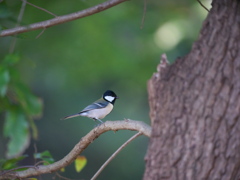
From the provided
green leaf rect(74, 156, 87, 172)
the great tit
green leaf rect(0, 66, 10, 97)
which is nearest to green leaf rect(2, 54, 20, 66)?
green leaf rect(0, 66, 10, 97)

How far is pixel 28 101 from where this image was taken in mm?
1703

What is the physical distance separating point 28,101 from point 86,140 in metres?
1.59

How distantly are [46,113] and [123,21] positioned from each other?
3294mm

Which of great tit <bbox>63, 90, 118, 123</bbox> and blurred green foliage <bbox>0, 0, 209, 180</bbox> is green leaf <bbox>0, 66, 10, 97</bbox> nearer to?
great tit <bbox>63, 90, 118, 123</bbox>

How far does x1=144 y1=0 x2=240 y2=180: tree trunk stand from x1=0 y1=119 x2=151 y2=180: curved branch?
1.89ft

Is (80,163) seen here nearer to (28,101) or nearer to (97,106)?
(97,106)

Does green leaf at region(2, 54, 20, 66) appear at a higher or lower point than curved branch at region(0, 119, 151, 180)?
higher

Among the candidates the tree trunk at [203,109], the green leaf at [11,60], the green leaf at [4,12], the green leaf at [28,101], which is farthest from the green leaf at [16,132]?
the tree trunk at [203,109]

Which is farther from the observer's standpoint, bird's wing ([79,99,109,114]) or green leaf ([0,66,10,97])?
bird's wing ([79,99,109,114])

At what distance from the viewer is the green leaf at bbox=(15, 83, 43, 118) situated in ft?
5.52

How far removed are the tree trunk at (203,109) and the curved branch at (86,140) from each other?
575 mm

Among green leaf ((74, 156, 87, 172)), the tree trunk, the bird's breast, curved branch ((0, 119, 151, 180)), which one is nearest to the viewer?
the tree trunk

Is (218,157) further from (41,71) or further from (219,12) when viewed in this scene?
Answer: (41,71)

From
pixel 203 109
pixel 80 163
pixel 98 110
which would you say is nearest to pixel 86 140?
pixel 80 163
